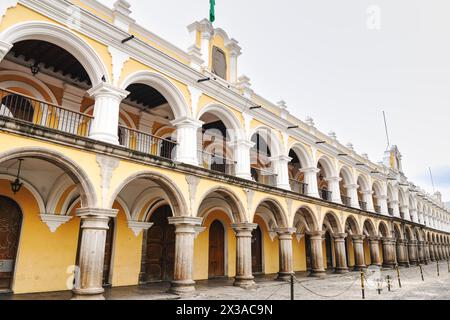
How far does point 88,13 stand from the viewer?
30.3 feet

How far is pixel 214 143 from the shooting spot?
16531 millimetres

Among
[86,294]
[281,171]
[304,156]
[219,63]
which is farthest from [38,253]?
[304,156]

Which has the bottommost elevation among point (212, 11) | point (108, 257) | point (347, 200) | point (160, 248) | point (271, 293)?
point (271, 293)

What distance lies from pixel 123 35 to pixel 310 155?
38.2ft

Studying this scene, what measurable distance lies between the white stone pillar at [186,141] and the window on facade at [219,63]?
351cm

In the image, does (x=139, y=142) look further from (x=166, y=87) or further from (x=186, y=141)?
(x=166, y=87)

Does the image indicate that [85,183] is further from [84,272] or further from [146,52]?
[146,52]

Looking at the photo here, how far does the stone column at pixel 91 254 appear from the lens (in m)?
7.99

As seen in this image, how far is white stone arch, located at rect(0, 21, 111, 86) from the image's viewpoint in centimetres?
788

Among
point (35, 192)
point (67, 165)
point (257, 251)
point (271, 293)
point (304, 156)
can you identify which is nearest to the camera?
point (67, 165)

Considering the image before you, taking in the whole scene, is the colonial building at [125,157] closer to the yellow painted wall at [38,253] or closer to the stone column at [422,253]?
the yellow painted wall at [38,253]

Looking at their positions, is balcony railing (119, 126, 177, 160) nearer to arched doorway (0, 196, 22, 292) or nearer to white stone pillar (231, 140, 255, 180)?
white stone pillar (231, 140, 255, 180)

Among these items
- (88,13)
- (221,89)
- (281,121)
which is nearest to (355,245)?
(281,121)

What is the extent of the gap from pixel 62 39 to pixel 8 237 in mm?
6012
